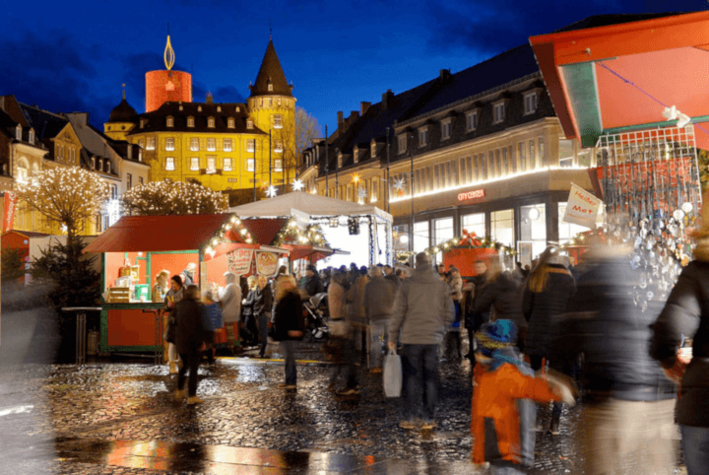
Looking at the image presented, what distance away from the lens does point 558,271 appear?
8.27 m

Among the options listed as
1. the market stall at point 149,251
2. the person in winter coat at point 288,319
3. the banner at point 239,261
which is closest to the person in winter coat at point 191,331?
the person in winter coat at point 288,319

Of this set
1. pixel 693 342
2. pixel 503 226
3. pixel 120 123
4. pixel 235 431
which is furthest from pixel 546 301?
pixel 120 123

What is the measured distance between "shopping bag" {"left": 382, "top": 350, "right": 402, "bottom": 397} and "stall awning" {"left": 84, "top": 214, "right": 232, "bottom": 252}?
33.1 feet

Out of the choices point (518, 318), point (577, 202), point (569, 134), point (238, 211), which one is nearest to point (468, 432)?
point (518, 318)

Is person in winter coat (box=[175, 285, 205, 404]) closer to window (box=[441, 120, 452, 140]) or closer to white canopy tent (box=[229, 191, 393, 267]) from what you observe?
white canopy tent (box=[229, 191, 393, 267])

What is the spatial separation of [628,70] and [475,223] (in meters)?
41.5

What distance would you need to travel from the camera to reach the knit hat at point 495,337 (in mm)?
5598

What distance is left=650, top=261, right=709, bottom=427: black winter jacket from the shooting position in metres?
3.81

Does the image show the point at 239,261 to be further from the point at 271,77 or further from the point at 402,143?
the point at 271,77

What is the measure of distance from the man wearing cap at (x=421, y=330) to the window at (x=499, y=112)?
39.6 meters

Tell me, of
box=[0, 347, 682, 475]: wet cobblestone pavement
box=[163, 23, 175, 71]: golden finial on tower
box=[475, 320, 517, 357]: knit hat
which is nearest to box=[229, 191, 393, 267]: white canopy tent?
box=[0, 347, 682, 475]: wet cobblestone pavement

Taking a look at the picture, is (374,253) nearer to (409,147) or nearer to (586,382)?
→ (586,382)

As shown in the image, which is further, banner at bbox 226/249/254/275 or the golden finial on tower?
the golden finial on tower

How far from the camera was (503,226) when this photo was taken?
46.7 meters
